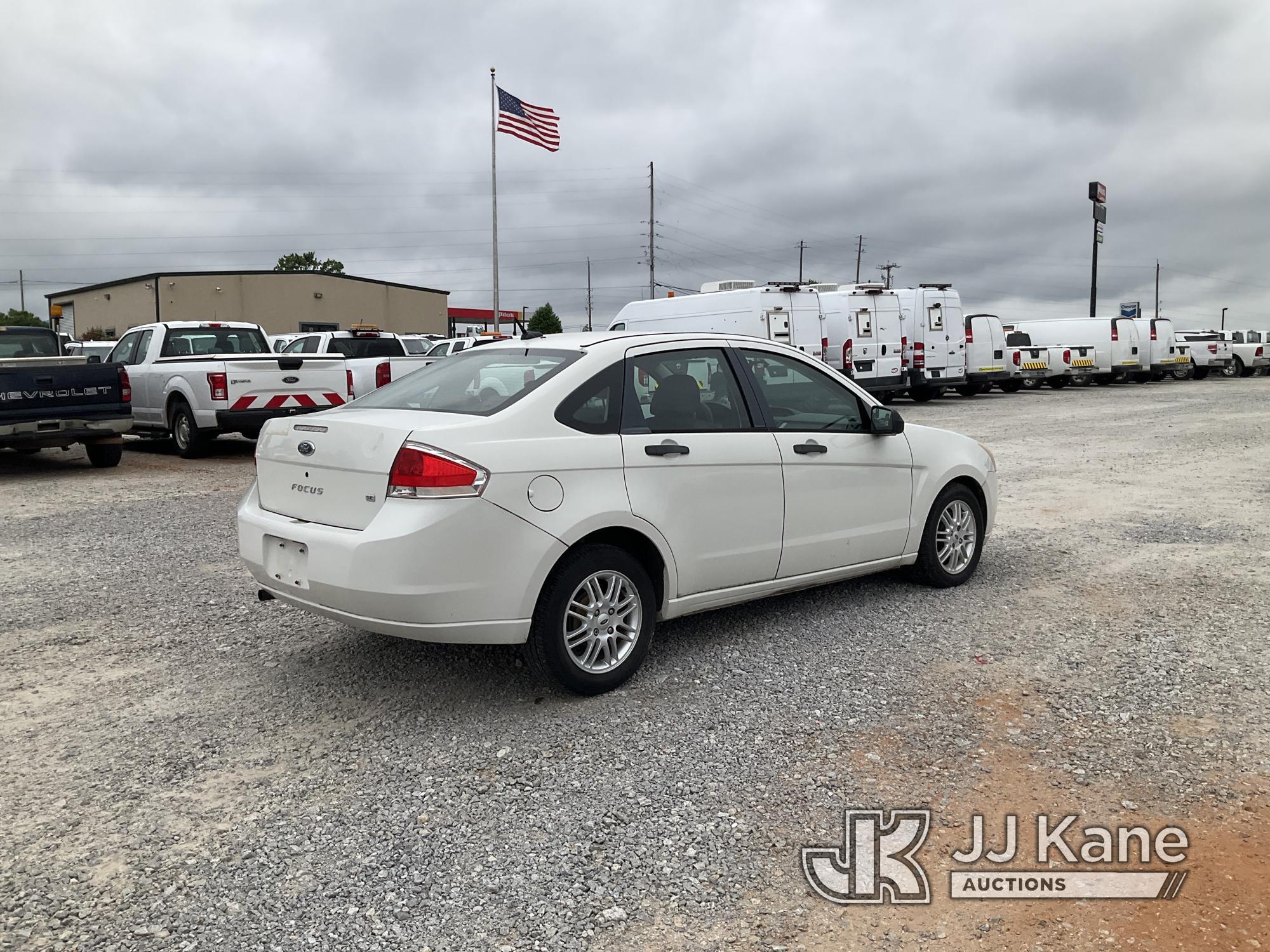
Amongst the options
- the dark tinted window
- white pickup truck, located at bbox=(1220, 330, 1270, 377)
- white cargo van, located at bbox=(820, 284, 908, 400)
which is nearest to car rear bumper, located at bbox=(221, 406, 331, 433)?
the dark tinted window

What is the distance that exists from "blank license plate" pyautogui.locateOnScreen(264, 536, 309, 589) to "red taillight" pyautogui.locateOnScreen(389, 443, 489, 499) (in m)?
0.62

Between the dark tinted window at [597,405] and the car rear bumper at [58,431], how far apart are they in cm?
949

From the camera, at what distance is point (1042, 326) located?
114 ft

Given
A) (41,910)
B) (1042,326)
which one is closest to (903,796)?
(41,910)

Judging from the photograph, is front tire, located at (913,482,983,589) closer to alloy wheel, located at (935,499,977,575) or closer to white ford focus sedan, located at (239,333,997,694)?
alloy wheel, located at (935,499,977,575)

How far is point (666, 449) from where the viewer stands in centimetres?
477

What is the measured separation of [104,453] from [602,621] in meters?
10.8

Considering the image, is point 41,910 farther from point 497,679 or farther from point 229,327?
point 229,327

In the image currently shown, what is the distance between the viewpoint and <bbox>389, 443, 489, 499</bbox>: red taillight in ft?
13.4

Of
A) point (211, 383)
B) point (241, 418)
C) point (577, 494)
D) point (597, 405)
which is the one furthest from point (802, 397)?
point (211, 383)

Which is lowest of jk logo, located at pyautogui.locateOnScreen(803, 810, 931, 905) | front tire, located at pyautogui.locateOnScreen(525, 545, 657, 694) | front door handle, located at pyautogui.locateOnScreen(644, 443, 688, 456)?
jk logo, located at pyautogui.locateOnScreen(803, 810, 931, 905)

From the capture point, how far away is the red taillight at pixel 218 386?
1330 centimetres

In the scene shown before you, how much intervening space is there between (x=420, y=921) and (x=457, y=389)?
99.8 inches

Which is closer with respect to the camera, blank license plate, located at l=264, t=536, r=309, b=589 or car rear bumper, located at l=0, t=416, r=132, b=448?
blank license plate, located at l=264, t=536, r=309, b=589
